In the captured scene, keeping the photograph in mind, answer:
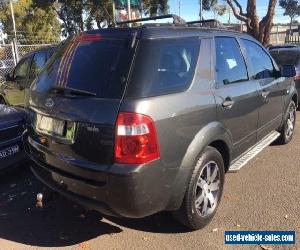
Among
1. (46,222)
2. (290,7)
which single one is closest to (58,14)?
(290,7)

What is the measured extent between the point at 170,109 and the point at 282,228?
1.64 meters

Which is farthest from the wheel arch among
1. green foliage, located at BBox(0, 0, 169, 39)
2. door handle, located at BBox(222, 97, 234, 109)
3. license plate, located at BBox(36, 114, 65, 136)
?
green foliage, located at BBox(0, 0, 169, 39)

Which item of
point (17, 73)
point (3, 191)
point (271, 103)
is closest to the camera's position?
point (3, 191)

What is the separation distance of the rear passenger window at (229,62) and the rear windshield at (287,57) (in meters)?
5.17

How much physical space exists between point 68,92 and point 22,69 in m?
5.54

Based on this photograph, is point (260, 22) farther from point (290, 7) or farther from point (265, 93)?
point (290, 7)

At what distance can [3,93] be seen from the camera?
29.9ft

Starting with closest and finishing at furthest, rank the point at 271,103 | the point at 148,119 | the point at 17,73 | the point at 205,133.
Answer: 1. the point at 148,119
2. the point at 205,133
3. the point at 271,103
4. the point at 17,73

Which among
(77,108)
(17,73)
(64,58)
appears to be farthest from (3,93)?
(77,108)

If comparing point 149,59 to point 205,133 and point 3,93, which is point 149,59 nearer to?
point 205,133

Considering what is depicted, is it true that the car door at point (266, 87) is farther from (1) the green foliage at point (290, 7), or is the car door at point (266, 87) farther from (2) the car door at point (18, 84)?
(1) the green foliage at point (290, 7)


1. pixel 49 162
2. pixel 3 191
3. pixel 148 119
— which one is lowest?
pixel 3 191

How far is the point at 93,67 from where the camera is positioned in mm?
3682

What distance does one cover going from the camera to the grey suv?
3326mm
